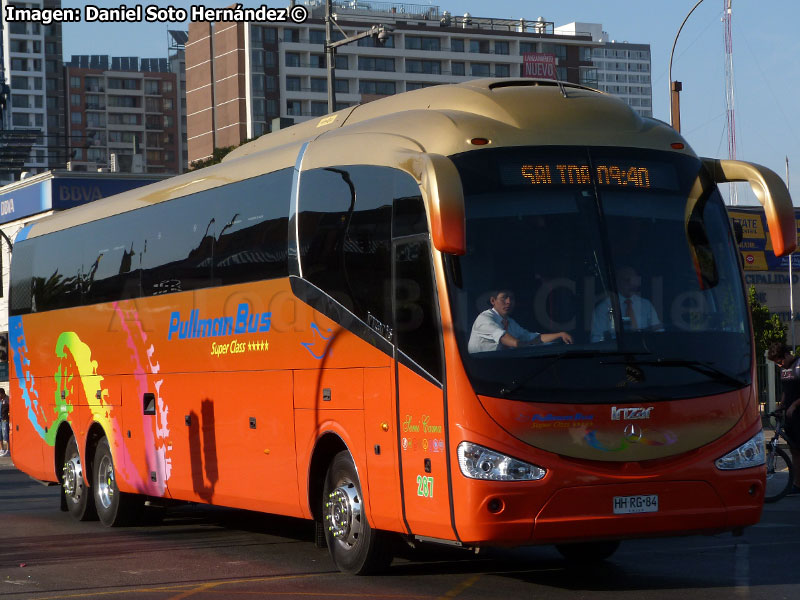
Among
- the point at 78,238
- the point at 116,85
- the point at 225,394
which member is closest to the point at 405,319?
the point at 225,394

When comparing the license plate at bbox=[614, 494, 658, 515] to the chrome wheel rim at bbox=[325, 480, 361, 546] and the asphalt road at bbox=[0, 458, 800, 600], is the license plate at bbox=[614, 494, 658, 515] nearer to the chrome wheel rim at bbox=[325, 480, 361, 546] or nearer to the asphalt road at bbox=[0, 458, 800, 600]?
the asphalt road at bbox=[0, 458, 800, 600]

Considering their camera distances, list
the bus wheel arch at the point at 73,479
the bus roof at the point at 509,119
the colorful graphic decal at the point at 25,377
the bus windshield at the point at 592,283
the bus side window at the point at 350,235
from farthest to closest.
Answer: the colorful graphic decal at the point at 25,377, the bus wheel arch at the point at 73,479, the bus side window at the point at 350,235, the bus roof at the point at 509,119, the bus windshield at the point at 592,283

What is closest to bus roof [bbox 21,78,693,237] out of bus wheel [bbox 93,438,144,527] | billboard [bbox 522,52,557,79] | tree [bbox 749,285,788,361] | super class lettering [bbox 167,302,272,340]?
super class lettering [bbox 167,302,272,340]

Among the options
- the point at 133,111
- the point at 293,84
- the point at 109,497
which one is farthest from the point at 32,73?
the point at 109,497

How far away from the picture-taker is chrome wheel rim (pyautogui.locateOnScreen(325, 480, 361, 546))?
1109 cm

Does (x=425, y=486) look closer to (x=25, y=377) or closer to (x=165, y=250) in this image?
(x=165, y=250)

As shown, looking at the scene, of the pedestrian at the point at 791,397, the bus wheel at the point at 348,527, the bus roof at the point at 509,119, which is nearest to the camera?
the bus roof at the point at 509,119

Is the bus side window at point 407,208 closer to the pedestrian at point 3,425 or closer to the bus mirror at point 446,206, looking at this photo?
the bus mirror at point 446,206

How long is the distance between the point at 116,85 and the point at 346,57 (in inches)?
1967

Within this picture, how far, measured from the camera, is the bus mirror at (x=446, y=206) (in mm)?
8992

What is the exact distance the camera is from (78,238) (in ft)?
58.9

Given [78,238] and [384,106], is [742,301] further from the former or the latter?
[78,238]

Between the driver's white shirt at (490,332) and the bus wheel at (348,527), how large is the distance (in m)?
1.95

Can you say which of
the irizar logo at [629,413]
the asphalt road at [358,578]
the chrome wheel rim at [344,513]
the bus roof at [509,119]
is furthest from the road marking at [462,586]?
the bus roof at [509,119]
